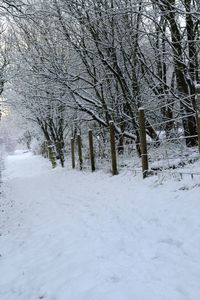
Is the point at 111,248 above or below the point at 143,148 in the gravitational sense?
below

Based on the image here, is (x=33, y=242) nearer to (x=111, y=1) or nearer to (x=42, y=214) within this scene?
(x=42, y=214)

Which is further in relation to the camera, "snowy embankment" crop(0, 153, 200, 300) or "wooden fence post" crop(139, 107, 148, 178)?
"wooden fence post" crop(139, 107, 148, 178)

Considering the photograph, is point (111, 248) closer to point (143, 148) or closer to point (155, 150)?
point (143, 148)

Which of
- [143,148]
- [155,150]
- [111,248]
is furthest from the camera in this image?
[155,150]

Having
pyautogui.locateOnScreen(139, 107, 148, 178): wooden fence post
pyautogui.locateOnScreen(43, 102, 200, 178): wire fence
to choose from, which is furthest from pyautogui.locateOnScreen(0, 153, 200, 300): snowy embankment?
pyautogui.locateOnScreen(43, 102, 200, 178): wire fence

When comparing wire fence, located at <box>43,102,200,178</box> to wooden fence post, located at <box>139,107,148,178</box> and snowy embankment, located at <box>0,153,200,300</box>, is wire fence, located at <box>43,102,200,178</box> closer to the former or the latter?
wooden fence post, located at <box>139,107,148,178</box>

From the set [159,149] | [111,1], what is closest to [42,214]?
[159,149]

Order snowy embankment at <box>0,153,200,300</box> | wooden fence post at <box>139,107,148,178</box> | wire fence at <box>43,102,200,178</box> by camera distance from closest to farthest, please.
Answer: snowy embankment at <box>0,153,200,300</box> → wire fence at <box>43,102,200,178</box> → wooden fence post at <box>139,107,148,178</box>

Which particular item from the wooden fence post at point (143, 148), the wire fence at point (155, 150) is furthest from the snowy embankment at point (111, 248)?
the wire fence at point (155, 150)

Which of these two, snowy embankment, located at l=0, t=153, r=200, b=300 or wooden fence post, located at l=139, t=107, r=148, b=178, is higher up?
wooden fence post, located at l=139, t=107, r=148, b=178

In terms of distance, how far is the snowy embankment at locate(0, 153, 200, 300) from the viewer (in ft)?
12.1

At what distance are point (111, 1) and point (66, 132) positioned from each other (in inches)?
785

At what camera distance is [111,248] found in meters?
4.85

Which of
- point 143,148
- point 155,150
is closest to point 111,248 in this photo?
point 143,148
